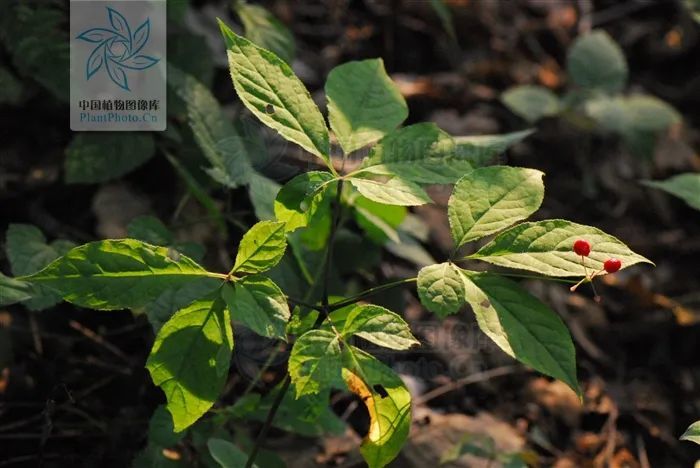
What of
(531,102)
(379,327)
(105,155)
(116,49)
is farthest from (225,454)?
(531,102)

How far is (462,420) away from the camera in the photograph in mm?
1997

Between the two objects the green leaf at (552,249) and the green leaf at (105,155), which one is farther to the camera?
the green leaf at (105,155)

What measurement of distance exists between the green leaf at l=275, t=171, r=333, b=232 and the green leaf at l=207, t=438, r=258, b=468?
463 mm

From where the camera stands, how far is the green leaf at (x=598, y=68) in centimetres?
283

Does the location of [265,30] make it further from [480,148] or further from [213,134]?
[480,148]

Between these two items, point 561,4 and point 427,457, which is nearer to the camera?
point 427,457

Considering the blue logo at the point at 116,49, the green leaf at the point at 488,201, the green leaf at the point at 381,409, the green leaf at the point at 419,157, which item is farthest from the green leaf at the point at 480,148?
the blue logo at the point at 116,49

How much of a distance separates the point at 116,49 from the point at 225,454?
109 cm

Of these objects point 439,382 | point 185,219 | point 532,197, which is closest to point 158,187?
point 185,219

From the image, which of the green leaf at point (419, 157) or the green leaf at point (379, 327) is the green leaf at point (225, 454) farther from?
the green leaf at point (419, 157)

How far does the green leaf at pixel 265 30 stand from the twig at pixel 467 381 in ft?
3.33

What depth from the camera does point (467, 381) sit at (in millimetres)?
2123

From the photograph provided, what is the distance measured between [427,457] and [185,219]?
0.92 metres

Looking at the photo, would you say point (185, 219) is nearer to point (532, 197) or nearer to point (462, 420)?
point (462, 420)
